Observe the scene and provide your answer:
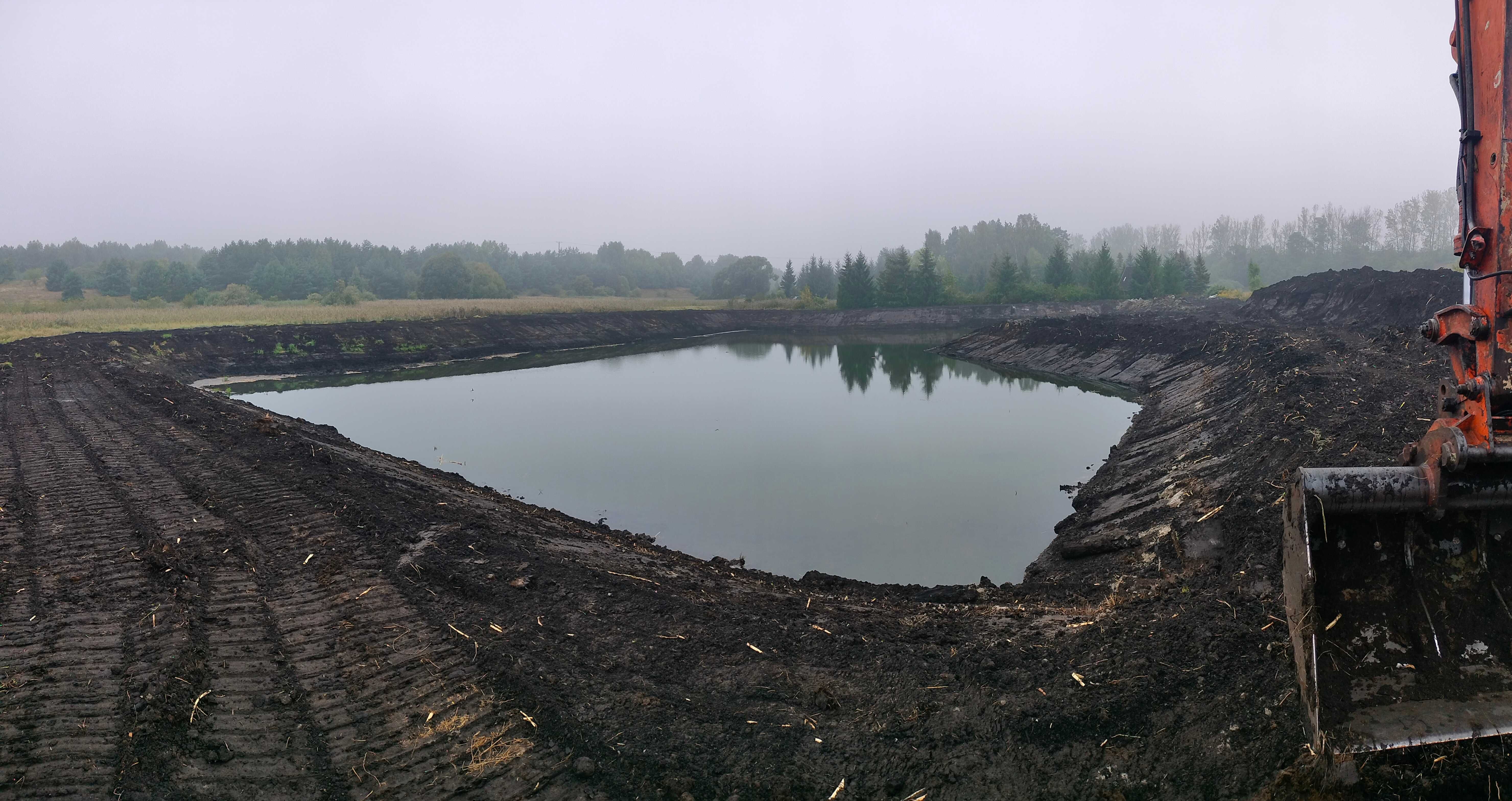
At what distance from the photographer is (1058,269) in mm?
62906

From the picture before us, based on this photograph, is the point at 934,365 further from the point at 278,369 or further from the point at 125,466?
the point at 125,466

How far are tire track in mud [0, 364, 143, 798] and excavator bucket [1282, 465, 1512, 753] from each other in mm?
5280

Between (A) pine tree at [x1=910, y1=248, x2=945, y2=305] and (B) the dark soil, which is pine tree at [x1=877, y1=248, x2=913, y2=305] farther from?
(B) the dark soil

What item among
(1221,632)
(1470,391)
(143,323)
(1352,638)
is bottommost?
(1221,632)

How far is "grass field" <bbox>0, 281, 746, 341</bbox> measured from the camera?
3033cm

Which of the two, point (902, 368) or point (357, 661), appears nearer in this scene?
point (357, 661)

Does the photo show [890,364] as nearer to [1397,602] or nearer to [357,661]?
[357,661]

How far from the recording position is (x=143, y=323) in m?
31.6

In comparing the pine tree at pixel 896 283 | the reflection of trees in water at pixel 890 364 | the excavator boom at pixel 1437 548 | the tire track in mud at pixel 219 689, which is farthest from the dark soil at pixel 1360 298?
the tire track in mud at pixel 219 689

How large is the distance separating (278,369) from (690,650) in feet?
96.8

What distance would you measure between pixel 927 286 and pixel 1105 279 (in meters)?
13.4

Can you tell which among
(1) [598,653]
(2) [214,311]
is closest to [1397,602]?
(1) [598,653]

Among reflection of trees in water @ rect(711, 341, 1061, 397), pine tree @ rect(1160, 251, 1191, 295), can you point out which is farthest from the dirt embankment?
pine tree @ rect(1160, 251, 1191, 295)

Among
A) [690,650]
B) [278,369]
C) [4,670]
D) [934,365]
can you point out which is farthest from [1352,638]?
[278,369]
